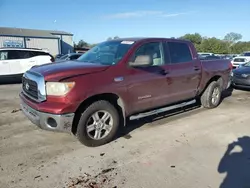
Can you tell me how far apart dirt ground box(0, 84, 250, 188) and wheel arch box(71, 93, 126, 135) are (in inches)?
17.4

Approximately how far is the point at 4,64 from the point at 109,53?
29.0 ft

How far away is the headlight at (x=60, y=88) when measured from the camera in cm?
390

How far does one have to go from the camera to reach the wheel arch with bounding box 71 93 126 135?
4.13m

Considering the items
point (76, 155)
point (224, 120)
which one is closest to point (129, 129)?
point (76, 155)

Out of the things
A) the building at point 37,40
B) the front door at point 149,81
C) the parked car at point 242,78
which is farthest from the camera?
the building at point 37,40

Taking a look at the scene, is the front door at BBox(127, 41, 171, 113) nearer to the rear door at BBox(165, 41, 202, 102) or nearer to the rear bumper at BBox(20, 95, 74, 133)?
the rear door at BBox(165, 41, 202, 102)

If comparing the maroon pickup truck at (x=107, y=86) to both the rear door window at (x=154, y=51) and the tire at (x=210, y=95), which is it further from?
the tire at (x=210, y=95)

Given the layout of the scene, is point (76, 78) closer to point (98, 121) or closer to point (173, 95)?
point (98, 121)

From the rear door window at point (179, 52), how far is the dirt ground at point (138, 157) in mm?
1389

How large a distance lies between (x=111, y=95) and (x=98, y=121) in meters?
0.51

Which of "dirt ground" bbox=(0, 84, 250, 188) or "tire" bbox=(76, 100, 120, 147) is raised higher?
"tire" bbox=(76, 100, 120, 147)

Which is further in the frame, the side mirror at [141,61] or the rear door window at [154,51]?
the rear door window at [154,51]

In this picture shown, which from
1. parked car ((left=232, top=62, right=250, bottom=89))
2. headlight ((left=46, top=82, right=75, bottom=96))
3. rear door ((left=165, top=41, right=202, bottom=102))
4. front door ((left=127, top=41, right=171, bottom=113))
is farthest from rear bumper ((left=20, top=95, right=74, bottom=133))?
parked car ((left=232, top=62, right=250, bottom=89))

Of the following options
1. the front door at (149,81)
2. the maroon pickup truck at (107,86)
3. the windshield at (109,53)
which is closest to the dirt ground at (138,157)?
the maroon pickup truck at (107,86)
